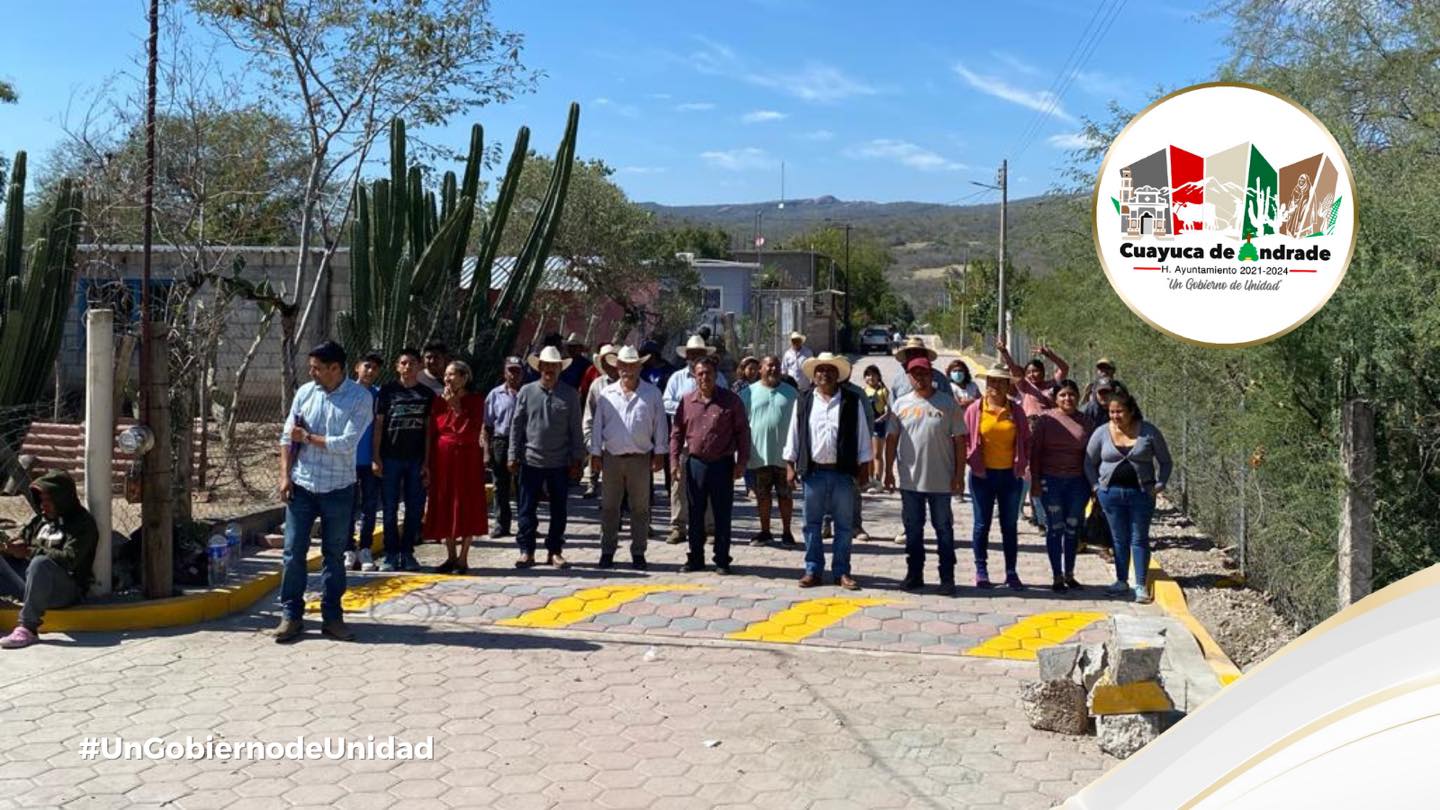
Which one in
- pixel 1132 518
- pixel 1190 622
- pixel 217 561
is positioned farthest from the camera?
pixel 1132 518

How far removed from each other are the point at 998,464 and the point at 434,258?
6.69 meters

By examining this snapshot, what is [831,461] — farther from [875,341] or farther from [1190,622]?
[875,341]

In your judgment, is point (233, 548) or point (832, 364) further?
point (832, 364)

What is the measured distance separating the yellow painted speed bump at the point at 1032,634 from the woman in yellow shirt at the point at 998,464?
2.85ft

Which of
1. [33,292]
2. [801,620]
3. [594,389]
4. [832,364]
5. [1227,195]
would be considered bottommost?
[801,620]

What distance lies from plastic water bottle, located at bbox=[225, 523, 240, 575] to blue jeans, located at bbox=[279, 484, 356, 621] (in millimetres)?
1397

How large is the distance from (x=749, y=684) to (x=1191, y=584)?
4900mm

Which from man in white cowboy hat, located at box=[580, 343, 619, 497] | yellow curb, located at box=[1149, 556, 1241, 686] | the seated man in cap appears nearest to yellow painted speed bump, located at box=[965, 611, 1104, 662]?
yellow curb, located at box=[1149, 556, 1241, 686]

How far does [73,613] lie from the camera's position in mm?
7469

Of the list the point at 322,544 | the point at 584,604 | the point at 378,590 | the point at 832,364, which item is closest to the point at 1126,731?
the point at 584,604

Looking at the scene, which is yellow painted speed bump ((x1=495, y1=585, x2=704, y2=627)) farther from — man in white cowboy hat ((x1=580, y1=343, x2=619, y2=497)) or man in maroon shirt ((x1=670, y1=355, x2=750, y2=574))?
man in white cowboy hat ((x1=580, y1=343, x2=619, y2=497))

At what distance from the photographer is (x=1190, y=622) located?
7.85 meters

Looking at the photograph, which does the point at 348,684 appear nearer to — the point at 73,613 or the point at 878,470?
the point at 73,613

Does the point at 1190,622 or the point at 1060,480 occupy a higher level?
the point at 1060,480
